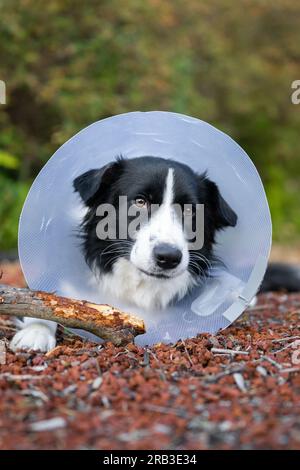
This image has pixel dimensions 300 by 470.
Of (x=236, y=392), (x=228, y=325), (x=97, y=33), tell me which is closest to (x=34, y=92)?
(x=97, y=33)

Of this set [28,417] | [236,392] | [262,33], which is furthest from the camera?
[262,33]

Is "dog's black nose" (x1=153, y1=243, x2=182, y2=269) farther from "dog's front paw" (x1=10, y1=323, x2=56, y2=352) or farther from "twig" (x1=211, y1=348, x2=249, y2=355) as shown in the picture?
"dog's front paw" (x1=10, y1=323, x2=56, y2=352)

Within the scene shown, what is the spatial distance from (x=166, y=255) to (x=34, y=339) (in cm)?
91

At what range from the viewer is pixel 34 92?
10719 millimetres

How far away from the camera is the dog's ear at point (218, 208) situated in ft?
14.2

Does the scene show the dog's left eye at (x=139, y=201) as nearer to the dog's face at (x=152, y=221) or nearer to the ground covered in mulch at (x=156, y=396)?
the dog's face at (x=152, y=221)

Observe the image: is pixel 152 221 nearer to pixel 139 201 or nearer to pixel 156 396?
pixel 139 201

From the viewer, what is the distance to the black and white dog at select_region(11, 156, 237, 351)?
3.88m

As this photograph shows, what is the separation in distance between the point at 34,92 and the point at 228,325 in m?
7.51

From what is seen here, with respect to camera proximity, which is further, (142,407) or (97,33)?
(97,33)

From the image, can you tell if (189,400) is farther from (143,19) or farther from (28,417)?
(143,19)

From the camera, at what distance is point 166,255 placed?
12.5ft

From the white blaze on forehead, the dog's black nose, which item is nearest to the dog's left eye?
the white blaze on forehead
